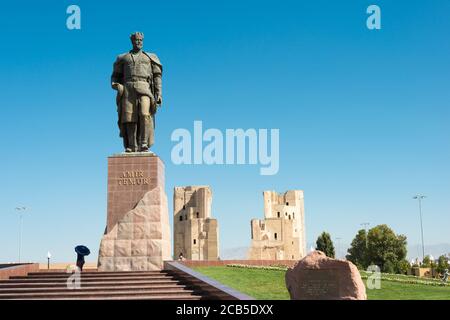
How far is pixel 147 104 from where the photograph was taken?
49.1 feet

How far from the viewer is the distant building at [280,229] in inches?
2872

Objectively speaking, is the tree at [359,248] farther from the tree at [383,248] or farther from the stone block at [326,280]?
the stone block at [326,280]

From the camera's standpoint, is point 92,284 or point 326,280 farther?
point 92,284

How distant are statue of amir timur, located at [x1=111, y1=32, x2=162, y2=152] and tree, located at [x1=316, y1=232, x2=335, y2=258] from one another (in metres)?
44.7

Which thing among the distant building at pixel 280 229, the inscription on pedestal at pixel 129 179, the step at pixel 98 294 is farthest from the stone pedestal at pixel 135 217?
the distant building at pixel 280 229

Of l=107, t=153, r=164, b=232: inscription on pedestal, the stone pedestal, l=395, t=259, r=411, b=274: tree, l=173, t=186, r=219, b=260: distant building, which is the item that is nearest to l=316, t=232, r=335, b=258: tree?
l=395, t=259, r=411, b=274: tree

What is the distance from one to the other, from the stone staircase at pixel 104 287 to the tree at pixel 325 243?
46.0 metres

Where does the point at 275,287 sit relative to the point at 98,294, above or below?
below

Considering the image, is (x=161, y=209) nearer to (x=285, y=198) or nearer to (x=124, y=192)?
(x=124, y=192)

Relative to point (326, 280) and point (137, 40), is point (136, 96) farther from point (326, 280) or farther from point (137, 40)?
point (326, 280)

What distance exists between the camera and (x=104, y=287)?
1146 cm

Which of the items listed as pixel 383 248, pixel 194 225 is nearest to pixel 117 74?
pixel 383 248

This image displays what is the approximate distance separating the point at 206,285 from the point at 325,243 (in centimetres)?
4843
